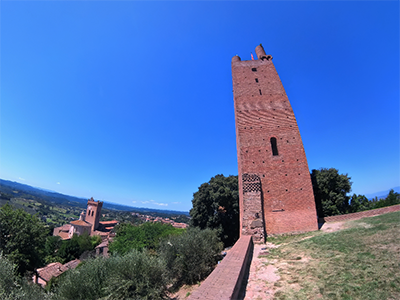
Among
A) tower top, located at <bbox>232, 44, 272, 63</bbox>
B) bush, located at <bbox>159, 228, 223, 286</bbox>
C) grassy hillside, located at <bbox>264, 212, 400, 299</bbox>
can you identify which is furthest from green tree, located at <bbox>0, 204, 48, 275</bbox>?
tower top, located at <bbox>232, 44, 272, 63</bbox>

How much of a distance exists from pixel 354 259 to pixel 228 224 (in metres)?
18.0

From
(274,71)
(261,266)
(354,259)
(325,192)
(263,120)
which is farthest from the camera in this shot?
(325,192)

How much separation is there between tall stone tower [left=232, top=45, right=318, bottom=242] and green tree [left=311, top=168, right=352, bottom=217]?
25.3ft

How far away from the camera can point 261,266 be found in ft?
22.6

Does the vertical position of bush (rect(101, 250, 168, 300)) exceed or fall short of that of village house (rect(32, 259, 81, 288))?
it exceeds it

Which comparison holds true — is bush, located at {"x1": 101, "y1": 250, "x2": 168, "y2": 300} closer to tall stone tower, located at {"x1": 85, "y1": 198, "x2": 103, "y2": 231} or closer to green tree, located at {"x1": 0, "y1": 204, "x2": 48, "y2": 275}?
green tree, located at {"x1": 0, "y1": 204, "x2": 48, "y2": 275}

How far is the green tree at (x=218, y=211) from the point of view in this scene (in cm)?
2170

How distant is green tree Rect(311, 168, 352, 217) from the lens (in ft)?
56.6

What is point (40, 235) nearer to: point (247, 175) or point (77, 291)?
point (77, 291)

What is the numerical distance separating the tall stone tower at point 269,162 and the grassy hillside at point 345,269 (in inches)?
161

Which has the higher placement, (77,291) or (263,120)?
(263,120)

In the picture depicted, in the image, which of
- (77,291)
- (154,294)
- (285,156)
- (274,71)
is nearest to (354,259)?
(154,294)

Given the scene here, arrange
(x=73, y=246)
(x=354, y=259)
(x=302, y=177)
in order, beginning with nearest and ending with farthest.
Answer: (x=354, y=259) → (x=302, y=177) → (x=73, y=246)

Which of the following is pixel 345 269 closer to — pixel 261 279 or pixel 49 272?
pixel 261 279
